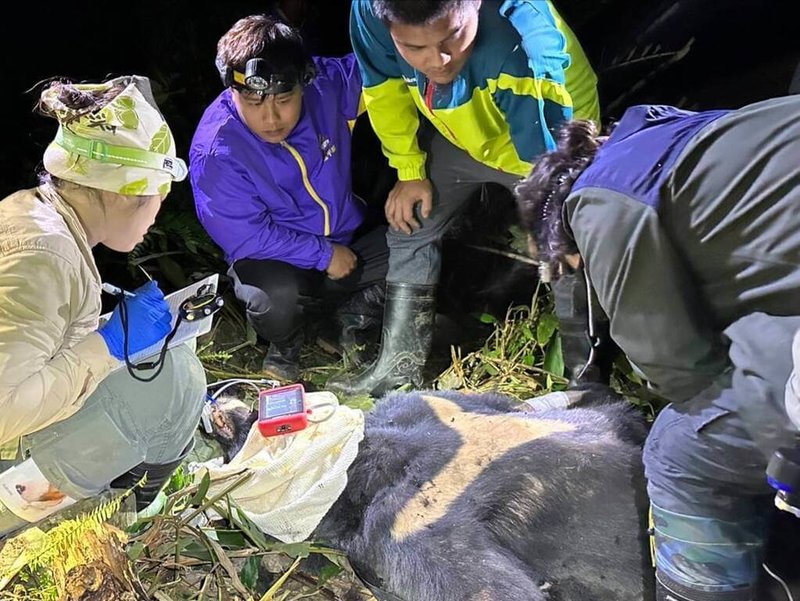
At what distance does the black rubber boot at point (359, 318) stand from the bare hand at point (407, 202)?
1.09 feet

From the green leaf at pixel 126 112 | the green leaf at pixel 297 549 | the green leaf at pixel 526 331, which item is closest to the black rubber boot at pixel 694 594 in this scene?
the green leaf at pixel 297 549

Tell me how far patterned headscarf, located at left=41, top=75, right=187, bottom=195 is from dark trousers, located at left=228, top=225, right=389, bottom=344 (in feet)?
3.35

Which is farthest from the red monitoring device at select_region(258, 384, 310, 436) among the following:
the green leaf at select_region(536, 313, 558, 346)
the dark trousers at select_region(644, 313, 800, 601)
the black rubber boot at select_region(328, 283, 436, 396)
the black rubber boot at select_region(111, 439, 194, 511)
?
the green leaf at select_region(536, 313, 558, 346)

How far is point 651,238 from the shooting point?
4.19ft

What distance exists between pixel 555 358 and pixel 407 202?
0.72 metres

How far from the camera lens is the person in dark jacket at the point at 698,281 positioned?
1.24 meters

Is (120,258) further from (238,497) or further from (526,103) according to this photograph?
(526,103)

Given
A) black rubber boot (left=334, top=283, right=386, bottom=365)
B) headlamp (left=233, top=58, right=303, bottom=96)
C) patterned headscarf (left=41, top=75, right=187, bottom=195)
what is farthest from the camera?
black rubber boot (left=334, top=283, right=386, bottom=365)

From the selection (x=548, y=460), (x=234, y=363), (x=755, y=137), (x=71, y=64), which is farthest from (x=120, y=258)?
(x=755, y=137)

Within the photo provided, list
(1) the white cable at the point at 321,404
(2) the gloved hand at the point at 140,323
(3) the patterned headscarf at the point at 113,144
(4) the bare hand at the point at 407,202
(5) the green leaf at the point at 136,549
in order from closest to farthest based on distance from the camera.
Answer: (3) the patterned headscarf at the point at 113,144, (2) the gloved hand at the point at 140,323, (5) the green leaf at the point at 136,549, (1) the white cable at the point at 321,404, (4) the bare hand at the point at 407,202

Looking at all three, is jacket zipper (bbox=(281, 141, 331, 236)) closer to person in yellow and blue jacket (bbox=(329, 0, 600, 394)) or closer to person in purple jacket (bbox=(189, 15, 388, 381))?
person in purple jacket (bbox=(189, 15, 388, 381))

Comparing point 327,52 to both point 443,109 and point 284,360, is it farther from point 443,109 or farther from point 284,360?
point 284,360

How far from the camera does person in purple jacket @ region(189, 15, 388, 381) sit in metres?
2.05

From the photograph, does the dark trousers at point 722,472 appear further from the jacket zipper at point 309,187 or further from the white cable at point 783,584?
the jacket zipper at point 309,187
